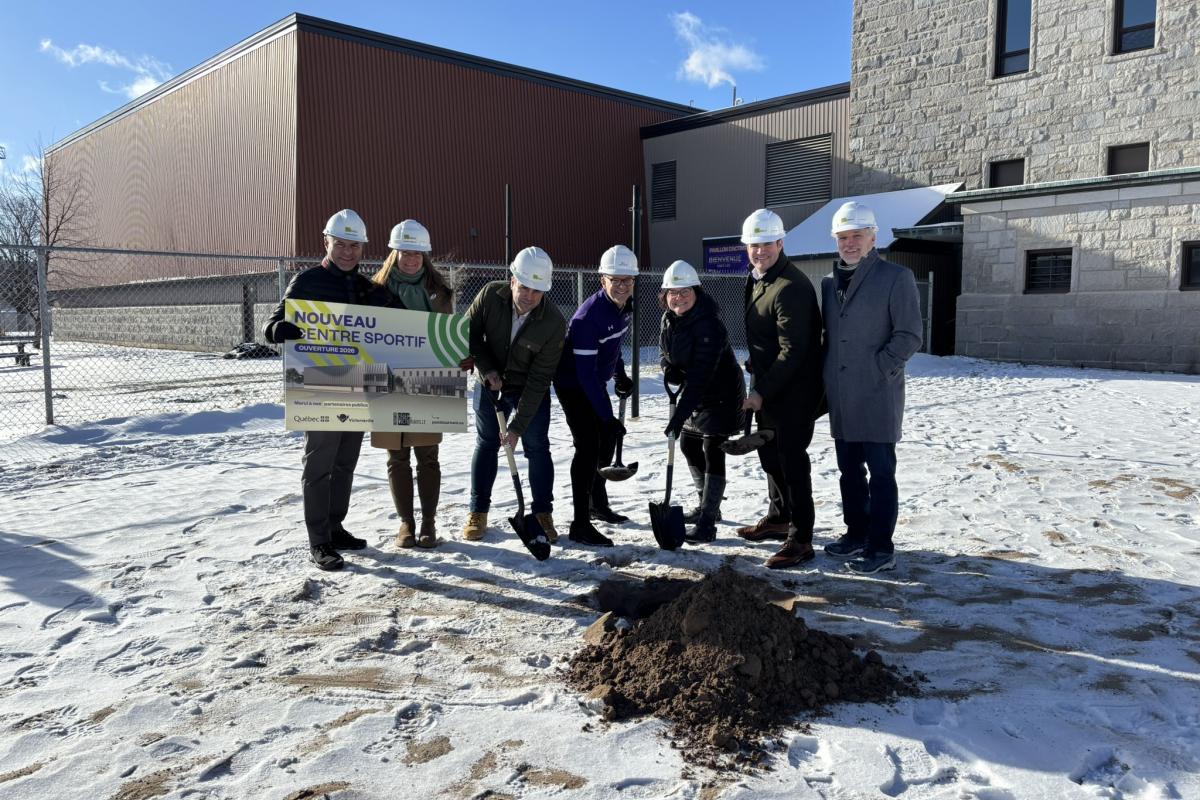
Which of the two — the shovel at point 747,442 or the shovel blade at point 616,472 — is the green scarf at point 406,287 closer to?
the shovel blade at point 616,472

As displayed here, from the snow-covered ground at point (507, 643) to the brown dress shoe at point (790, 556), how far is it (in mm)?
151

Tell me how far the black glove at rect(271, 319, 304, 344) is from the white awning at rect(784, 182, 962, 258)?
49.7 feet

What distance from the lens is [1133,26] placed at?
57.7 feet

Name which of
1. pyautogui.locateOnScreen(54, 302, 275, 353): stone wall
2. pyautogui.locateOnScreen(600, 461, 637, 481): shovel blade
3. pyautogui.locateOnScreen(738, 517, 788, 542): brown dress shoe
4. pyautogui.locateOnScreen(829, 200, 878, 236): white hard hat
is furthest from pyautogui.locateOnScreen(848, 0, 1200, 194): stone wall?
pyautogui.locateOnScreen(600, 461, 637, 481): shovel blade

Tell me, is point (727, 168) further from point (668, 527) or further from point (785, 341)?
point (668, 527)

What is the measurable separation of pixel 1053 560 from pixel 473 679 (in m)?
3.60

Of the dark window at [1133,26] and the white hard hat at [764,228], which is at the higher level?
the dark window at [1133,26]

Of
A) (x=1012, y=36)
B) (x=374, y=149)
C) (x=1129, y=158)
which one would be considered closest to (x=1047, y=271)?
(x=1129, y=158)

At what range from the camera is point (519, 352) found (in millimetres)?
5133

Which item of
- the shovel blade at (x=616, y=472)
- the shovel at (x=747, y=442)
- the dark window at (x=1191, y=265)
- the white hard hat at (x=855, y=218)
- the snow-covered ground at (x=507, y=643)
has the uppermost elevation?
the dark window at (x=1191, y=265)

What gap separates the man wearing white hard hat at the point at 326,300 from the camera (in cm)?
484

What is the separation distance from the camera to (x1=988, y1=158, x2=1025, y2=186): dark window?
63.8ft

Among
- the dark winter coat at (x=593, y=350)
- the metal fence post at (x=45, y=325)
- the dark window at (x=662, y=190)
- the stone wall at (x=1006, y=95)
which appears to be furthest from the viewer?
the dark window at (x=662, y=190)

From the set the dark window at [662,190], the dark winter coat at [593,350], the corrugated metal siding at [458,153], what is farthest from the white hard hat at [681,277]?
the dark window at [662,190]
